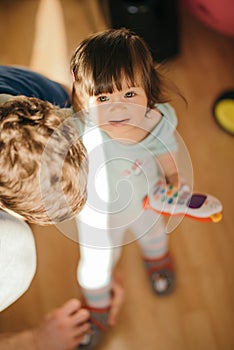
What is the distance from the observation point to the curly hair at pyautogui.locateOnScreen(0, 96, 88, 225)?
1.44ft

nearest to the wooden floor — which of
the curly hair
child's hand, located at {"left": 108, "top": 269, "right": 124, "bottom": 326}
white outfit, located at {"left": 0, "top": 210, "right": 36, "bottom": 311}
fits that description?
child's hand, located at {"left": 108, "top": 269, "right": 124, "bottom": 326}

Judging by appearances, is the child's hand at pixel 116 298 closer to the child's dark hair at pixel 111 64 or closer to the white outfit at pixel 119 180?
the white outfit at pixel 119 180

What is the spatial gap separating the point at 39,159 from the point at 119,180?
109 millimetres

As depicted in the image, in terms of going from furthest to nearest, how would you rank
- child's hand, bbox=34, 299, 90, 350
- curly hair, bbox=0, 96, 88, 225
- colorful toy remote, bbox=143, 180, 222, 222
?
child's hand, bbox=34, 299, 90, 350 → colorful toy remote, bbox=143, 180, 222, 222 → curly hair, bbox=0, 96, 88, 225

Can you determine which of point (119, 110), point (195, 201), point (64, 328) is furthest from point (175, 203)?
point (64, 328)

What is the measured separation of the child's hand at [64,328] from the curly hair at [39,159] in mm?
377

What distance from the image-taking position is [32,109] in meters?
0.46

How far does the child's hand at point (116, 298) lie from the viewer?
872mm

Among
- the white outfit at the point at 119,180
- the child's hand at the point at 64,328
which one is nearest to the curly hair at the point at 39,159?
the white outfit at the point at 119,180

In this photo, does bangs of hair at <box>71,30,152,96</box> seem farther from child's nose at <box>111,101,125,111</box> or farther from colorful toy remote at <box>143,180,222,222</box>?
colorful toy remote at <box>143,180,222,222</box>

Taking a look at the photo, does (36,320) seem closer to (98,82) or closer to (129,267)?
(129,267)

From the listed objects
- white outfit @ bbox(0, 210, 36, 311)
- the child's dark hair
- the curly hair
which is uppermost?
A: the child's dark hair

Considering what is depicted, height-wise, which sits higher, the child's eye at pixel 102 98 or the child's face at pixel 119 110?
the child's eye at pixel 102 98

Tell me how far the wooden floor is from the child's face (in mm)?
371
